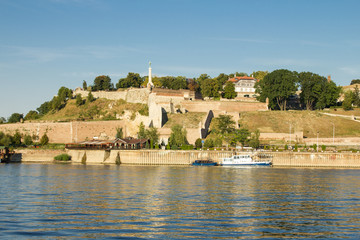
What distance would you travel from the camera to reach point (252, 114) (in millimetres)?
98188

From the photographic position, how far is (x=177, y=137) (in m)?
81.1

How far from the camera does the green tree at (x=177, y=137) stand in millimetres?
80875

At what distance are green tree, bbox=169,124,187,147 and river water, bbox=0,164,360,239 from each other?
28827 mm

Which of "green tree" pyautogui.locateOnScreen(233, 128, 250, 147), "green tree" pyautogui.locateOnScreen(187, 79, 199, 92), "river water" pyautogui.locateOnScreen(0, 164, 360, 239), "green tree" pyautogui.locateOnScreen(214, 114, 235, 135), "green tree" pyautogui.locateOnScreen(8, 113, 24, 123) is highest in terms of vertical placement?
"green tree" pyautogui.locateOnScreen(187, 79, 199, 92)

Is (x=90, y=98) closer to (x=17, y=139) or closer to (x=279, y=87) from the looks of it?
(x=17, y=139)

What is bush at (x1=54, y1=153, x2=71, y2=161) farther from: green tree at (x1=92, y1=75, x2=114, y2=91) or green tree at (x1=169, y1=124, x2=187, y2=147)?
green tree at (x1=92, y1=75, x2=114, y2=91)

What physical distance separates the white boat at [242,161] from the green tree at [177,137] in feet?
35.4

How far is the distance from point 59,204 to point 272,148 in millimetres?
49648

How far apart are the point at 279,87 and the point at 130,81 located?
4584 centimetres

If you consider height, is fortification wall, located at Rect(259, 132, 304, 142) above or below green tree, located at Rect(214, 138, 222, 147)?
above

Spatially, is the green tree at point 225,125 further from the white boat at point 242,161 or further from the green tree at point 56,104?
the green tree at point 56,104

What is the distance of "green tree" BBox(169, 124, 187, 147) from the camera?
265 feet

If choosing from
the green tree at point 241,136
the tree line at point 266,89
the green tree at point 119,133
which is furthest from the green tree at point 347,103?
the green tree at point 119,133

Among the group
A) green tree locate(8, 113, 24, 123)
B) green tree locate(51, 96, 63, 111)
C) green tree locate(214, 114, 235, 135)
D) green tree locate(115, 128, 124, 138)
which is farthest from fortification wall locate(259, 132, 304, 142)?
green tree locate(8, 113, 24, 123)
